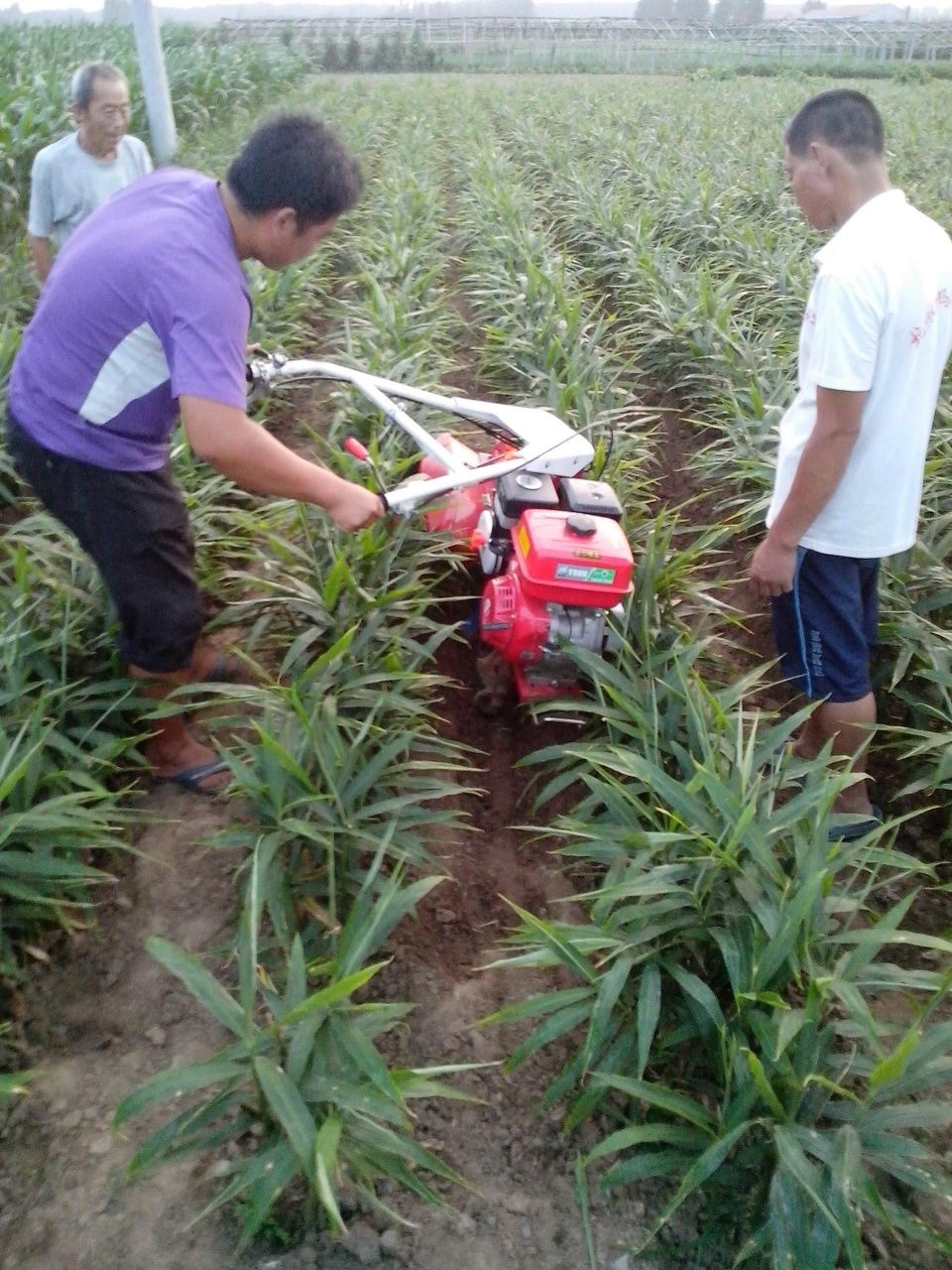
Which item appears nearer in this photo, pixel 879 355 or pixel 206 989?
pixel 206 989

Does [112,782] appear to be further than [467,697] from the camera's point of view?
No

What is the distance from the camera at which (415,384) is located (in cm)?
371

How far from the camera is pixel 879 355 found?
2.00m

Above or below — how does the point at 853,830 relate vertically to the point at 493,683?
below

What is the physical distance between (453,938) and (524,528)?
39.1 inches

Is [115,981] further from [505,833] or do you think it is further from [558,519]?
[558,519]

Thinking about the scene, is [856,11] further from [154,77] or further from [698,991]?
[698,991]

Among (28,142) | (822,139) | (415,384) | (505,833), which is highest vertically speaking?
(822,139)

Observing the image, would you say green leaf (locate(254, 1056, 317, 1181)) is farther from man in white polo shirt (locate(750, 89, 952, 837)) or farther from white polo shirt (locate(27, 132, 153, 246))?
white polo shirt (locate(27, 132, 153, 246))

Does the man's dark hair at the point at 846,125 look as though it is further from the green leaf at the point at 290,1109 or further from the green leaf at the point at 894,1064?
the green leaf at the point at 290,1109

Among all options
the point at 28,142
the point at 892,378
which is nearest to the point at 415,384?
the point at 892,378

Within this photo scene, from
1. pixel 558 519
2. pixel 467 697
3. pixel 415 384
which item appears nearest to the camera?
pixel 558 519

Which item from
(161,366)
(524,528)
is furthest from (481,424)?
(161,366)

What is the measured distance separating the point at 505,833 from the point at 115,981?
37.6 inches
